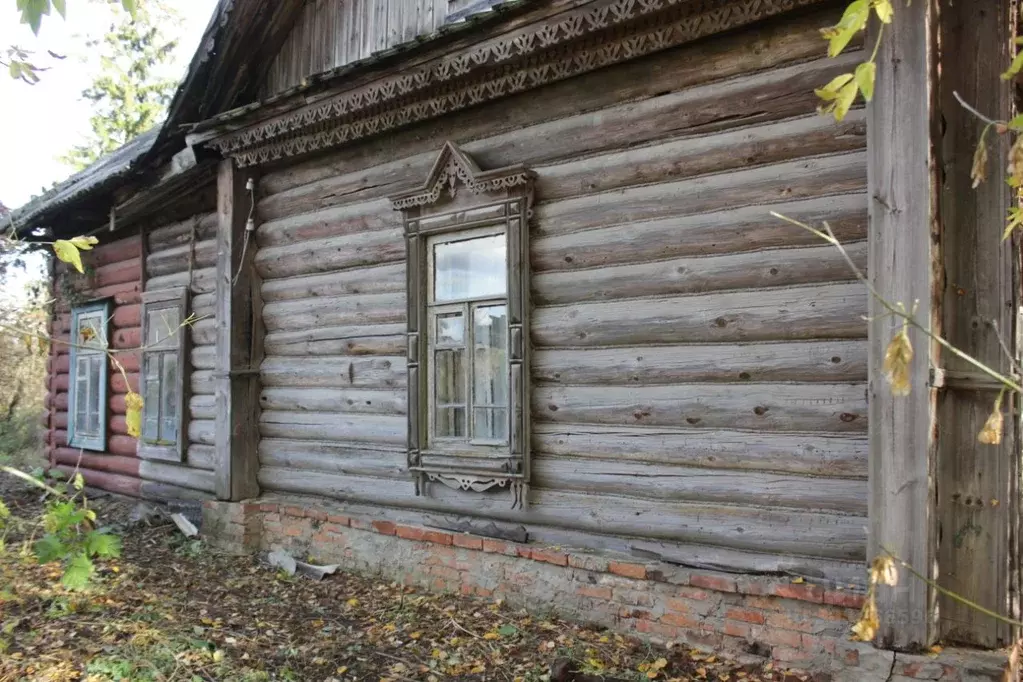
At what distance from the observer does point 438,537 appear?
5.26 metres

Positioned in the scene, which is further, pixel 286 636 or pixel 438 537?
pixel 438 537

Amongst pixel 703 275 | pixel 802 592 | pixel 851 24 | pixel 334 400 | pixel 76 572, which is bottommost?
pixel 802 592

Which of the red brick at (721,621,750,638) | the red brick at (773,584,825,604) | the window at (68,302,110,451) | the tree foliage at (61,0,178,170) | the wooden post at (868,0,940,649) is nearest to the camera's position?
the wooden post at (868,0,940,649)

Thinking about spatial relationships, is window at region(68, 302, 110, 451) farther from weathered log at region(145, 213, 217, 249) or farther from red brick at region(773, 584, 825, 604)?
red brick at region(773, 584, 825, 604)

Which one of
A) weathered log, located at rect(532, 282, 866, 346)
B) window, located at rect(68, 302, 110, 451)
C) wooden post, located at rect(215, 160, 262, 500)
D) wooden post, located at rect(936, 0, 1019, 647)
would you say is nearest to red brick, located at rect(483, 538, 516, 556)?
weathered log, located at rect(532, 282, 866, 346)

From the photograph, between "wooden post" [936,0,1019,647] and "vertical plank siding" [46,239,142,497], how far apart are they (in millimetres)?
8040

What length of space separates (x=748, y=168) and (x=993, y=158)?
44.8 inches

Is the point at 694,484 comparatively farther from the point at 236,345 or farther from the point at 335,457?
the point at 236,345

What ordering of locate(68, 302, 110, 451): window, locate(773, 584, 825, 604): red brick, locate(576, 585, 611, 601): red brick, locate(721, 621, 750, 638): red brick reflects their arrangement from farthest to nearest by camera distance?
1. locate(68, 302, 110, 451): window
2. locate(576, 585, 611, 601): red brick
3. locate(721, 621, 750, 638): red brick
4. locate(773, 584, 825, 604): red brick

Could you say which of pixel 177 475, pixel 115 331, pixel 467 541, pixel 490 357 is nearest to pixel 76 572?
pixel 467 541

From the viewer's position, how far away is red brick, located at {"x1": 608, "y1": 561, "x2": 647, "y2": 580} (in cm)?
424

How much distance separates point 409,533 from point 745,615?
8.31 ft

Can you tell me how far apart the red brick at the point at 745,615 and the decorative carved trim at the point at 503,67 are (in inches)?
125

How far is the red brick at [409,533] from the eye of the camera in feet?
17.6
